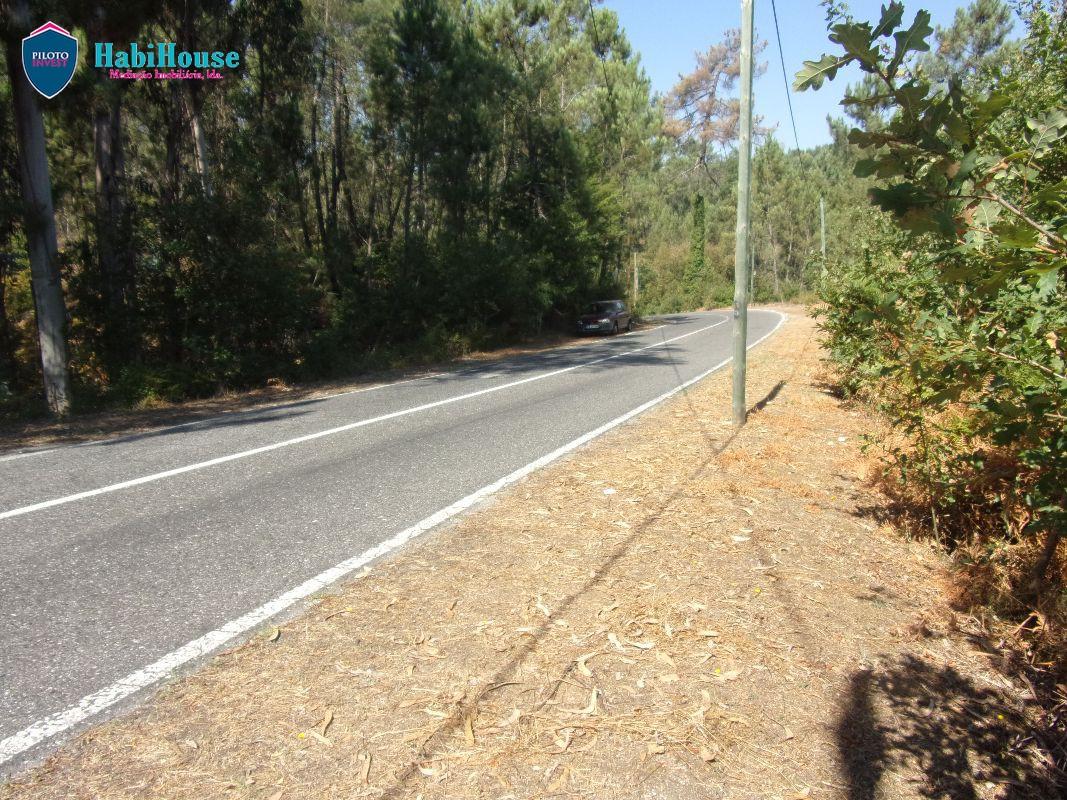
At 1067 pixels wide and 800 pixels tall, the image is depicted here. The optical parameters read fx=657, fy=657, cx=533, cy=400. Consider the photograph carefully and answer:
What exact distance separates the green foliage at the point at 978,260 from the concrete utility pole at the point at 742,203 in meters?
3.58

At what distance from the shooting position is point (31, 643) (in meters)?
3.26

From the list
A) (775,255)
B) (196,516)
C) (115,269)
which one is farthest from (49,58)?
(775,255)

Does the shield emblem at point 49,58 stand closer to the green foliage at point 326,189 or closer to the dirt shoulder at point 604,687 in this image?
the green foliage at point 326,189

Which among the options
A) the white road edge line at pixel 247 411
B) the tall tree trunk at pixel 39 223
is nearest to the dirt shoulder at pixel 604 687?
the white road edge line at pixel 247 411

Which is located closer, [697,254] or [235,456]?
[235,456]

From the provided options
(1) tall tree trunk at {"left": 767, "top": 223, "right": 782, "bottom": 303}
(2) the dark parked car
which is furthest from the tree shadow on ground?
(1) tall tree trunk at {"left": 767, "top": 223, "right": 782, "bottom": 303}

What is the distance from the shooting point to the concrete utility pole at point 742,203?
25.6 ft

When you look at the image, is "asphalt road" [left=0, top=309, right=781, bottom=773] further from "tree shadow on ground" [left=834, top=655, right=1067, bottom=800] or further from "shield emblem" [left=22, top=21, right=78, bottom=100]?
"shield emblem" [left=22, top=21, right=78, bottom=100]

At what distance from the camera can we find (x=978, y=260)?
2123 mm

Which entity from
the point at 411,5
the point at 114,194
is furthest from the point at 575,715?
the point at 411,5

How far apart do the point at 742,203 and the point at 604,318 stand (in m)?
20.9

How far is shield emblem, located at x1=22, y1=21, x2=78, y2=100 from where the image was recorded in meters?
11.3

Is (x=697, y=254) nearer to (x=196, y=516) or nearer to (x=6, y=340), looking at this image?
(x=6, y=340)

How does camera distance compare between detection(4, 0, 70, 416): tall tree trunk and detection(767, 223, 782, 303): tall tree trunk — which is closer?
detection(4, 0, 70, 416): tall tree trunk
